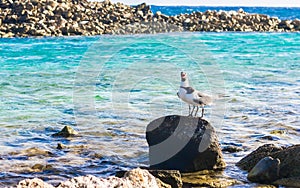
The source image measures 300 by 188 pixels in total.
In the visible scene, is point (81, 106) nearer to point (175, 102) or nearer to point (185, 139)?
point (175, 102)

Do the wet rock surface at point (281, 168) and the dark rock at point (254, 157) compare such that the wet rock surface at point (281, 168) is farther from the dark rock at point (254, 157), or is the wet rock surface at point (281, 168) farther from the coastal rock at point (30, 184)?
the coastal rock at point (30, 184)

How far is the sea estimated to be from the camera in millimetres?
8797

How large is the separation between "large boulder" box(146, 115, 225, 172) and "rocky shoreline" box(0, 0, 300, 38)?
26.4 m

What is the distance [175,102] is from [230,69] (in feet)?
26.6

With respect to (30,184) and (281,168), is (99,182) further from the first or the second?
(281,168)

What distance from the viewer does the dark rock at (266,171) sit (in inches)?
287

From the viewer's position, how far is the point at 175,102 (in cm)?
1372

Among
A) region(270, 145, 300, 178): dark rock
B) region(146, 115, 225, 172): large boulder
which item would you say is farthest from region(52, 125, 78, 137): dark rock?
region(270, 145, 300, 178): dark rock

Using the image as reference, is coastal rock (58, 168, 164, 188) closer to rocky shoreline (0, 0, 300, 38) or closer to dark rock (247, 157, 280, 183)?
dark rock (247, 157, 280, 183)

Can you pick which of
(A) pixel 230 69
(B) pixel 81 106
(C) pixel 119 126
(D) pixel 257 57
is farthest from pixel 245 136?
(D) pixel 257 57

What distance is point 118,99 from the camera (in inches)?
569

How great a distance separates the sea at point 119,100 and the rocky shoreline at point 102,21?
5.30m

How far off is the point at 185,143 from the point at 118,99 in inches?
268

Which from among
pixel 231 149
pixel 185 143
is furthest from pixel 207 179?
pixel 231 149
